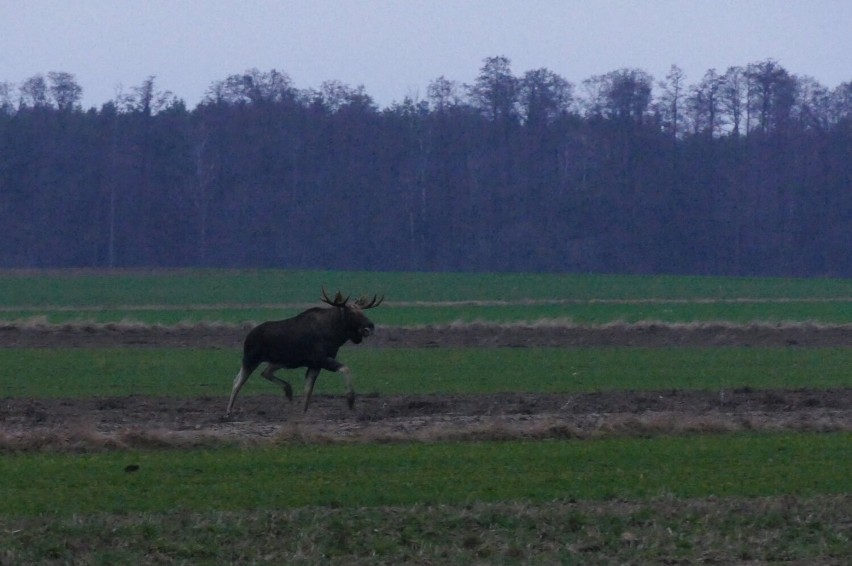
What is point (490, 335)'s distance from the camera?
32.9 metres

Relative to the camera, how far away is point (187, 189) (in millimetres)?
89000

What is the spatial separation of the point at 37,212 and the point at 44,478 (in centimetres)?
7801

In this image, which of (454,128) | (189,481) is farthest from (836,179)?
(189,481)

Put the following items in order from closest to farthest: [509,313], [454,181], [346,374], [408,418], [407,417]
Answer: [408,418] → [407,417] → [346,374] → [509,313] → [454,181]

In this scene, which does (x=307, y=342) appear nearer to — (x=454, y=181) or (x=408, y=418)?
(x=408, y=418)

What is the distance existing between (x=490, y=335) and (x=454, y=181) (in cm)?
5746

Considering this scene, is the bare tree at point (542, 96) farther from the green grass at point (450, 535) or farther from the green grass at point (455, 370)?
the green grass at point (450, 535)

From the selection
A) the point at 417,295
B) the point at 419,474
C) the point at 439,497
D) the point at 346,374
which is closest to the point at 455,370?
the point at 346,374

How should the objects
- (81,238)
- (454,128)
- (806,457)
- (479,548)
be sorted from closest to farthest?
(479,548) → (806,457) → (81,238) → (454,128)

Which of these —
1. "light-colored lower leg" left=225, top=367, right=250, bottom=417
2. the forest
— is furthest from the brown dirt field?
the forest

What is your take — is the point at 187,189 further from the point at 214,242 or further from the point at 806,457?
the point at 806,457

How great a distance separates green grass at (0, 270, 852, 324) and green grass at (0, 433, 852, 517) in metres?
23.0

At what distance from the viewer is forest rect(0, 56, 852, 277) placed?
85750 mm

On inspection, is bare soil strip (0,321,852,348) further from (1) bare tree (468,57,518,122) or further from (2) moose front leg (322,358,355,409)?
(1) bare tree (468,57,518,122)
